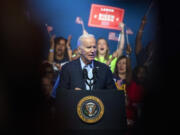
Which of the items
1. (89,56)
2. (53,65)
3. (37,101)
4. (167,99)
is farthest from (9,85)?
(167,99)

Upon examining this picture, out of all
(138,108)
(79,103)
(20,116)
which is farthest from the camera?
(138,108)

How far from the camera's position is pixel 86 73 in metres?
3.08

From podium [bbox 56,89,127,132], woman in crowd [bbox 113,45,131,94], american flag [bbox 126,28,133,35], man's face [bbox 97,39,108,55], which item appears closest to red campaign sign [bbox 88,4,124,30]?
american flag [bbox 126,28,133,35]

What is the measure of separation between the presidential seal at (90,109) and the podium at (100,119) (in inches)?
0.9

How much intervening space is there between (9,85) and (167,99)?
2.60 metres

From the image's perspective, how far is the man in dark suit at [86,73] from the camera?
9.96 feet

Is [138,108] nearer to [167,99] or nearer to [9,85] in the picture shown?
[167,99]

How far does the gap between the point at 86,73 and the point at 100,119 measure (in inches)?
31.2

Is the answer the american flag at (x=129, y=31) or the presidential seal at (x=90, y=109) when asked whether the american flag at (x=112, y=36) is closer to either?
the american flag at (x=129, y=31)

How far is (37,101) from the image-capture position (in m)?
3.64

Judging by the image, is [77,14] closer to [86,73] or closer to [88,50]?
[88,50]

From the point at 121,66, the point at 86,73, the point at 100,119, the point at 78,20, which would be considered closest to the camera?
the point at 100,119

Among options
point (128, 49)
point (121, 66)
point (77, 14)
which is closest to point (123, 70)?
point (121, 66)

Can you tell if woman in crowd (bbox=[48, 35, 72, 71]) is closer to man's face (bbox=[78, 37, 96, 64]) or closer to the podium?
man's face (bbox=[78, 37, 96, 64])
